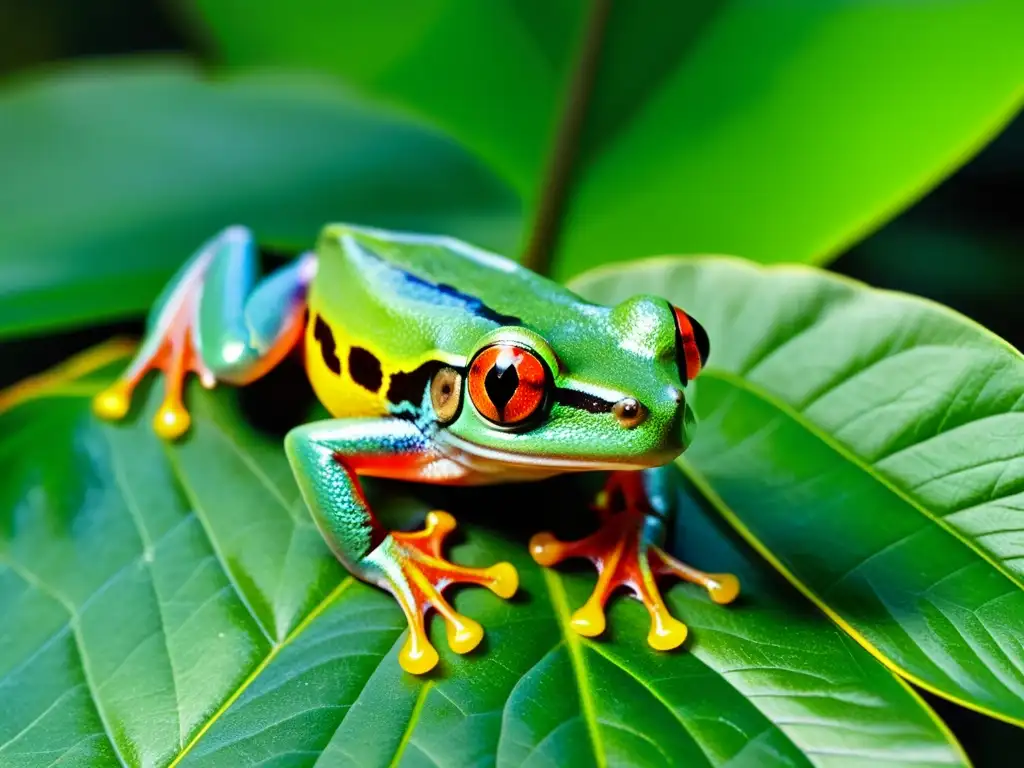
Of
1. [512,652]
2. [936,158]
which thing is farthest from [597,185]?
[512,652]

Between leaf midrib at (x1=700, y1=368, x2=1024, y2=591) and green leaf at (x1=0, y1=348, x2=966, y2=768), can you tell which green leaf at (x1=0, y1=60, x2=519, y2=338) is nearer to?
green leaf at (x1=0, y1=348, x2=966, y2=768)

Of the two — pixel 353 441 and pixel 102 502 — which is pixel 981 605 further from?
pixel 102 502

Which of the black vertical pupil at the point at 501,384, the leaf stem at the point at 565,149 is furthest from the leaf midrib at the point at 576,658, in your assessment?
the leaf stem at the point at 565,149

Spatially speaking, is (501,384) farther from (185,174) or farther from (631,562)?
(185,174)

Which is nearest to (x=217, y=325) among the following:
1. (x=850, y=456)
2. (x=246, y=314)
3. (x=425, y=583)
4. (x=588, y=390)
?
(x=246, y=314)

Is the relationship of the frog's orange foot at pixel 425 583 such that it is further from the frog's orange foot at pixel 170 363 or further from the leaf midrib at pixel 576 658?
the frog's orange foot at pixel 170 363

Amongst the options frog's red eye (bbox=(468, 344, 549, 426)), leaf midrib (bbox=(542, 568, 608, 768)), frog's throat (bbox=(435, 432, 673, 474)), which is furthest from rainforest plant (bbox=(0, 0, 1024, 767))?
frog's red eye (bbox=(468, 344, 549, 426))
